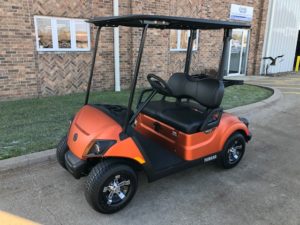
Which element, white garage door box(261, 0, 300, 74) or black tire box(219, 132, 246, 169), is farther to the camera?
white garage door box(261, 0, 300, 74)

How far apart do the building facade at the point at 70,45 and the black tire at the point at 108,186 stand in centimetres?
476

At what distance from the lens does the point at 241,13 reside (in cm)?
1083

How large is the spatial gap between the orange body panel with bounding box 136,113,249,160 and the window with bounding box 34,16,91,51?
416 cm

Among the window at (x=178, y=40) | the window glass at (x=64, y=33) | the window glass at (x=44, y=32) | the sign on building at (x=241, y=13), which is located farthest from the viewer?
the sign on building at (x=241, y=13)

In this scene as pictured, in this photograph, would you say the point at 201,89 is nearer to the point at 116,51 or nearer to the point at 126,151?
the point at 126,151

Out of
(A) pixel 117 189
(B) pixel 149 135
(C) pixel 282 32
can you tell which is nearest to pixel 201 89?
(B) pixel 149 135

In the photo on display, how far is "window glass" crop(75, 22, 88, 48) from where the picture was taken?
6914mm

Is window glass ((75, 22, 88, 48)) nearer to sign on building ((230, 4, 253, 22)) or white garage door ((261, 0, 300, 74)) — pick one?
sign on building ((230, 4, 253, 22))

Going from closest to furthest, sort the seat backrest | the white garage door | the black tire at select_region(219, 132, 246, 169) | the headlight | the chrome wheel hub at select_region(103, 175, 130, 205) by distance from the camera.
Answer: the headlight, the chrome wheel hub at select_region(103, 175, 130, 205), the seat backrest, the black tire at select_region(219, 132, 246, 169), the white garage door

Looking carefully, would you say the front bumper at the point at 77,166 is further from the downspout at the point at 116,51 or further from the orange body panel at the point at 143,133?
the downspout at the point at 116,51

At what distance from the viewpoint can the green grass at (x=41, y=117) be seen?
3773 mm

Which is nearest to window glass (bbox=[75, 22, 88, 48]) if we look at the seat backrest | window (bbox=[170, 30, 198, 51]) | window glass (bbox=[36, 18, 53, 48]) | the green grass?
window glass (bbox=[36, 18, 53, 48])

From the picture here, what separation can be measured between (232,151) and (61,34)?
5242 millimetres

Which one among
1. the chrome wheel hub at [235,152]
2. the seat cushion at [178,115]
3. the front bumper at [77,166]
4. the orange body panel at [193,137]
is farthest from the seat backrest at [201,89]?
the front bumper at [77,166]
